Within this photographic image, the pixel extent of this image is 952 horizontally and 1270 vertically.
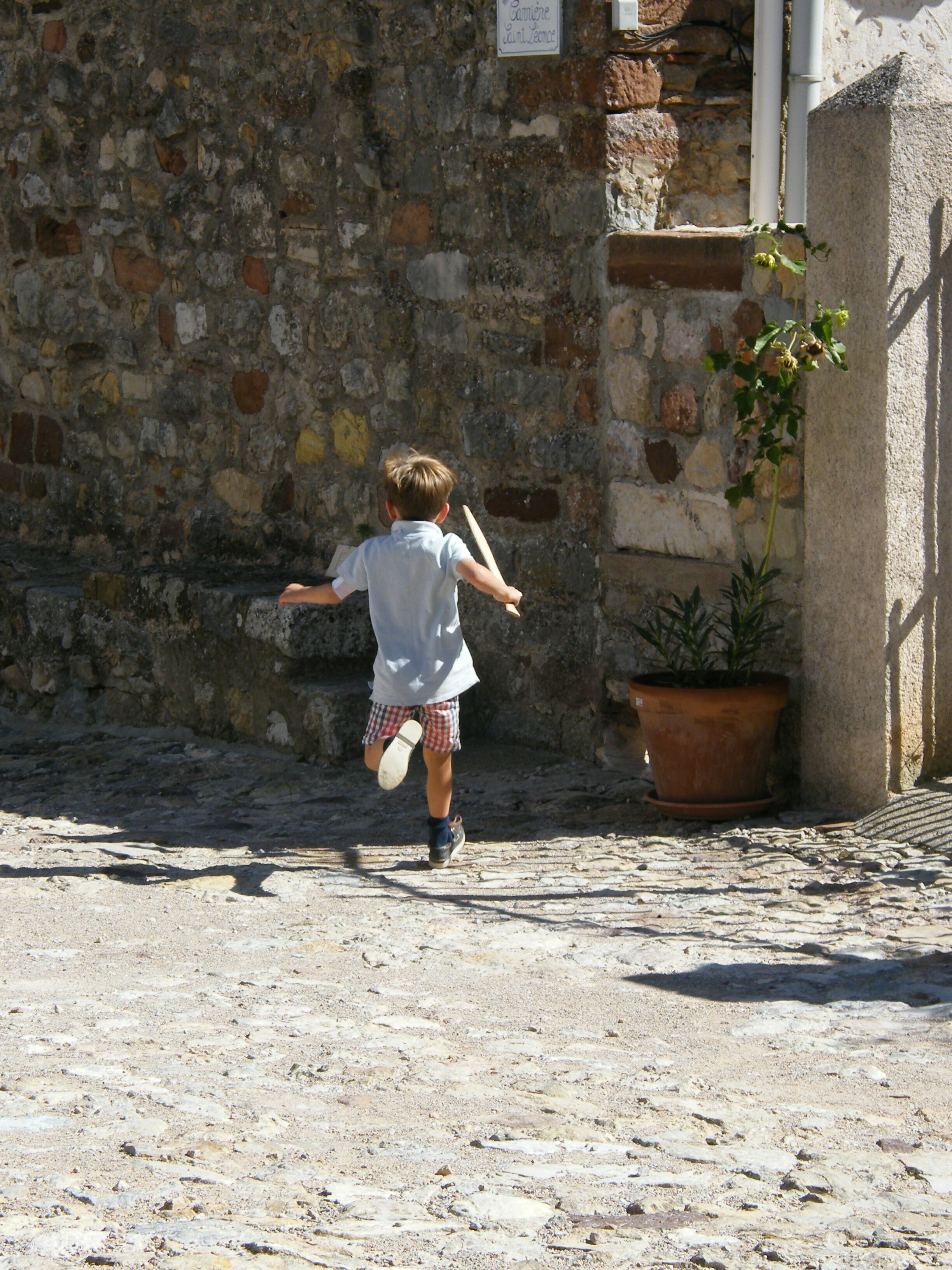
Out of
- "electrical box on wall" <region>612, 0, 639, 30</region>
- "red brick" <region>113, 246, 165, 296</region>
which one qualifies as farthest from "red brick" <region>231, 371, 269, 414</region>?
"electrical box on wall" <region>612, 0, 639, 30</region>

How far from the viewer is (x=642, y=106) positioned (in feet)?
16.7

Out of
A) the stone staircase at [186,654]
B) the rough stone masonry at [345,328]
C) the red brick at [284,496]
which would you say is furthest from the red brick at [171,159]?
the stone staircase at [186,654]

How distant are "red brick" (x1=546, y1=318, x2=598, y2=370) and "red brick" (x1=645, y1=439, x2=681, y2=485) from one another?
348 millimetres

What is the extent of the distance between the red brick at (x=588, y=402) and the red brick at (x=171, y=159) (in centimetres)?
208

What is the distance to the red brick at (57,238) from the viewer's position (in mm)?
6895

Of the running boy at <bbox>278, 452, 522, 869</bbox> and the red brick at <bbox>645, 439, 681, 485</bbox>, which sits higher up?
the red brick at <bbox>645, 439, 681, 485</bbox>

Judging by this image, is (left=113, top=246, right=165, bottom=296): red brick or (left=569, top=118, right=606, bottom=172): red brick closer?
(left=569, top=118, right=606, bottom=172): red brick

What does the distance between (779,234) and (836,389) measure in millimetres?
493

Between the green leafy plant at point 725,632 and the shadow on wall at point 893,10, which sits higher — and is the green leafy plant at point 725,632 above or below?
below

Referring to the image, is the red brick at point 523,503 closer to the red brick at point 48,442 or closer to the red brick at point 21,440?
the red brick at point 48,442

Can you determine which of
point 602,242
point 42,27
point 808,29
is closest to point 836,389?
point 602,242

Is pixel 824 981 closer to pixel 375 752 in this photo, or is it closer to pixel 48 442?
pixel 375 752

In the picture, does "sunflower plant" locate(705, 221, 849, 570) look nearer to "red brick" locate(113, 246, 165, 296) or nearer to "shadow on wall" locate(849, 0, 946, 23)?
"shadow on wall" locate(849, 0, 946, 23)

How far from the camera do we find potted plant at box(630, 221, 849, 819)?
468cm
